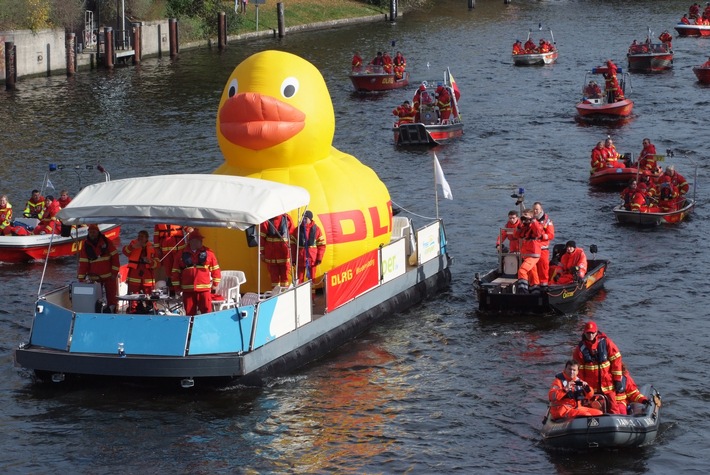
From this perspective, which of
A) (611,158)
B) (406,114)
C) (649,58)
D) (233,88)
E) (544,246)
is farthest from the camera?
(649,58)

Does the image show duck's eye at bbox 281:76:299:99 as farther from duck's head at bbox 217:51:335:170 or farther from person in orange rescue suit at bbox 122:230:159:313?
person in orange rescue suit at bbox 122:230:159:313

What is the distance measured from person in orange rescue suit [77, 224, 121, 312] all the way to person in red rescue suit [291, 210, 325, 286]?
337 centimetres

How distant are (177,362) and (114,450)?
6.14 ft

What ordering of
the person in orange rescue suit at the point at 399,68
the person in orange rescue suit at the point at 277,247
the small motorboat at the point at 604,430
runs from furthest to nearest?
the person in orange rescue suit at the point at 399,68 < the person in orange rescue suit at the point at 277,247 < the small motorboat at the point at 604,430

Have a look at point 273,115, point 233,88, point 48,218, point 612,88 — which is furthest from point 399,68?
point 273,115

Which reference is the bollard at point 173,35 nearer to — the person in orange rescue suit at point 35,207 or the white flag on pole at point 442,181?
the person in orange rescue suit at point 35,207

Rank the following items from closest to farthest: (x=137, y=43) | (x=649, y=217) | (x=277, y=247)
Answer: (x=277, y=247), (x=649, y=217), (x=137, y=43)

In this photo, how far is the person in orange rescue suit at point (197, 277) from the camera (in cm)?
2222

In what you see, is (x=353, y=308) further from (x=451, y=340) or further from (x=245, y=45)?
(x=245, y=45)

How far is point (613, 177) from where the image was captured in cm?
3956

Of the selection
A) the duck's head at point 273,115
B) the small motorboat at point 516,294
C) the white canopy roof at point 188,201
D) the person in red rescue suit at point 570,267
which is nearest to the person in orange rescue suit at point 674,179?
the small motorboat at point 516,294

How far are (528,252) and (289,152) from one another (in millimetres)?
5637

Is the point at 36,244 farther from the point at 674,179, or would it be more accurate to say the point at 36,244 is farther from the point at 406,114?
the point at 406,114

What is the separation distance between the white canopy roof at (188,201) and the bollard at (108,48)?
42.5m
